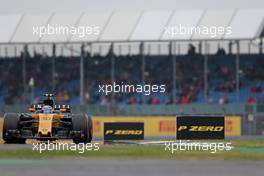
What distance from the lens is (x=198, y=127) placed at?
3041 cm

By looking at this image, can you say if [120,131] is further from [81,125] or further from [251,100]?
[251,100]

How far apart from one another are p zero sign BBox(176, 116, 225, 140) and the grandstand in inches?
616

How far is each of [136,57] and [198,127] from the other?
78.0 feet

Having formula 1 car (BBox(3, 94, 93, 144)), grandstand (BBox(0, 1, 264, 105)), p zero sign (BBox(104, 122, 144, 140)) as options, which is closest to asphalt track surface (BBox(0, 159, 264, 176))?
formula 1 car (BBox(3, 94, 93, 144))

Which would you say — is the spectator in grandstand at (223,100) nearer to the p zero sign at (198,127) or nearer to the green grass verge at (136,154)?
the p zero sign at (198,127)

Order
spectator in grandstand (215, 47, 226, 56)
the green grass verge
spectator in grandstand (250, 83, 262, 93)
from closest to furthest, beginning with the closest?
the green grass verge
spectator in grandstand (250, 83, 262, 93)
spectator in grandstand (215, 47, 226, 56)

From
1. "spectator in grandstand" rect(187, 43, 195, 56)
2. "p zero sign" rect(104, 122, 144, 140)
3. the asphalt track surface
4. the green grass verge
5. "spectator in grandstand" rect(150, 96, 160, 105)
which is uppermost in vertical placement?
"spectator in grandstand" rect(187, 43, 195, 56)

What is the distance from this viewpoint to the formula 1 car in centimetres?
2716

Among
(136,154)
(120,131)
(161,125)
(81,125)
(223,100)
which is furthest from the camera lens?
(223,100)

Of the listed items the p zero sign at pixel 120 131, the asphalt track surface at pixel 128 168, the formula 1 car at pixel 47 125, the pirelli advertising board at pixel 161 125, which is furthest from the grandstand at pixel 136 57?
the asphalt track surface at pixel 128 168

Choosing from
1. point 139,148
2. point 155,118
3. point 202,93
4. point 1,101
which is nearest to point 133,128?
point 139,148

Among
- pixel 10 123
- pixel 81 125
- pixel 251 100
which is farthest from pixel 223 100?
pixel 10 123

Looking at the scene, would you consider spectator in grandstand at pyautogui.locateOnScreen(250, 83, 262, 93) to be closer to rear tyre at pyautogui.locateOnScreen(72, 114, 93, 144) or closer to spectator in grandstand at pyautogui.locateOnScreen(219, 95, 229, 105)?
spectator in grandstand at pyautogui.locateOnScreen(219, 95, 229, 105)

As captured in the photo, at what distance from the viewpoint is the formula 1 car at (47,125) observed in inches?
1069
